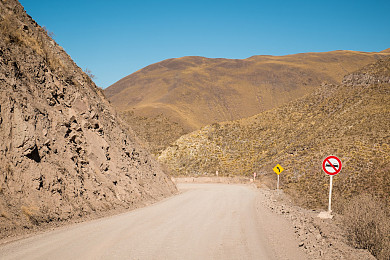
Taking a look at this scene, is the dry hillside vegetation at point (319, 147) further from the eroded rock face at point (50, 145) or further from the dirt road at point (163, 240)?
the eroded rock face at point (50, 145)

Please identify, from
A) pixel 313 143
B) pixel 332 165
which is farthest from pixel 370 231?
pixel 313 143

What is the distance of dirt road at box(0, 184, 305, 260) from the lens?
5.84m

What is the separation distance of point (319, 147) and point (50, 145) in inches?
1263

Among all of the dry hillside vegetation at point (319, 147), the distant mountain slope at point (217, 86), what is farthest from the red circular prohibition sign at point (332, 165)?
the distant mountain slope at point (217, 86)

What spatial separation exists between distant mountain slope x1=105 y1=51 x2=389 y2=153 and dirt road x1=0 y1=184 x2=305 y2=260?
64947mm

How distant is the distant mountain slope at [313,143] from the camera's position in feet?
84.3

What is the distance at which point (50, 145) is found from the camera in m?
10.5

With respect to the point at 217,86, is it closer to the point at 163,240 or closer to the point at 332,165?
the point at 332,165

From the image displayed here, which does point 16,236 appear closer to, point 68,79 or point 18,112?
point 18,112

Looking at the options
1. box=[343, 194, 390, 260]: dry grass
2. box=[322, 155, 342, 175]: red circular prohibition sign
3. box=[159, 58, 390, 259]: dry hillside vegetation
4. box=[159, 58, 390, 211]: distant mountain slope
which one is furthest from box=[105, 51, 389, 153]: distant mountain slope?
box=[343, 194, 390, 260]: dry grass

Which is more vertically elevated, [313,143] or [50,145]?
[313,143]

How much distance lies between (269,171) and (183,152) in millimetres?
17855

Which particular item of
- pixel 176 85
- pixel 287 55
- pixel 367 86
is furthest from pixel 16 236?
pixel 287 55

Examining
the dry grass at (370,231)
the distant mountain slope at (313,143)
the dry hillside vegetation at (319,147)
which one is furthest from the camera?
the distant mountain slope at (313,143)
